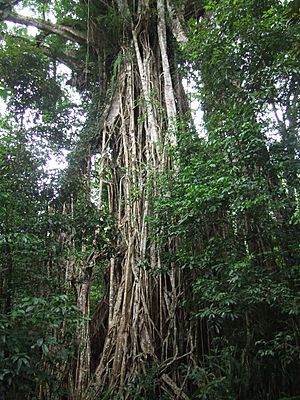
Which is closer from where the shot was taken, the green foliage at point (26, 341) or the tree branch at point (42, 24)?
the green foliage at point (26, 341)

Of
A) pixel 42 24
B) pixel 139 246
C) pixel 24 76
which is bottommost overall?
pixel 139 246

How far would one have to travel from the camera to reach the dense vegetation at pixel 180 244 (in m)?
2.90

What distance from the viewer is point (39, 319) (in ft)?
7.96

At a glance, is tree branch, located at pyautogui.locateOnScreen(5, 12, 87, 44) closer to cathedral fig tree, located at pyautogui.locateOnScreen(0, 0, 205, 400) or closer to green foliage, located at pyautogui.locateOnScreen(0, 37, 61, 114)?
cathedral fig tree, located at pyautogui.locateOnScreen(0, 0, 205, 400)

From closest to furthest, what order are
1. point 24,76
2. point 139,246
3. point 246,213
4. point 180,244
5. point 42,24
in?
point 246,213 → point 180,244 → point 139,246 → point 24,76 → point 42,24

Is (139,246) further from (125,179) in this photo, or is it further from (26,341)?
(26,341)

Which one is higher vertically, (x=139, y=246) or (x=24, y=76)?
(x=24, y=76)

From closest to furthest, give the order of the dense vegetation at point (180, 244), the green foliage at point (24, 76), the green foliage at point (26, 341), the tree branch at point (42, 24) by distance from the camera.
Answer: the green foliage at point (26, 341) → the dense vegetation at point (180, 244) → the green foliage at point (24, 76) → the tree branch at point (42, 24)

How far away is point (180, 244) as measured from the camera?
361cm

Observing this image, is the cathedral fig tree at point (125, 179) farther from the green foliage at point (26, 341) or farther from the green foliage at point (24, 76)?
the green foliage at point (26, 341)

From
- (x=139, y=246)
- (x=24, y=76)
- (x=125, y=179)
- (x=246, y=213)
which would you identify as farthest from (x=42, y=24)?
(x=246, y=213)

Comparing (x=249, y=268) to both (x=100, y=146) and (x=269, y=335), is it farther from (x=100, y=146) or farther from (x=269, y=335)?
(x=100, y=146)

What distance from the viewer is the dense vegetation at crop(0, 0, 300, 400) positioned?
9.52 ft

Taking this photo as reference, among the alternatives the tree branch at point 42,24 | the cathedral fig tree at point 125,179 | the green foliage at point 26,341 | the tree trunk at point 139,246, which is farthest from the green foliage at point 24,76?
the green foliage at point 26,341
